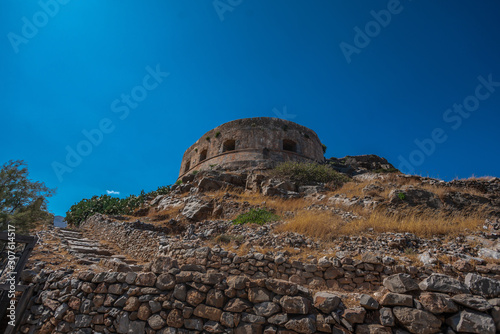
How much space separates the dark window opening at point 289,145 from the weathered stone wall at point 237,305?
16.6 metres

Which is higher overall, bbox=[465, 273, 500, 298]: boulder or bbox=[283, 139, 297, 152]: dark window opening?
bbox=[283, 139, 297, 152]: dark window opening

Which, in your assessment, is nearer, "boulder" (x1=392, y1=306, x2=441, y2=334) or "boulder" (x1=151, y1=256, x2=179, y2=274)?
"boulder" (x1=392, y1=306, x2=441, y2=334)

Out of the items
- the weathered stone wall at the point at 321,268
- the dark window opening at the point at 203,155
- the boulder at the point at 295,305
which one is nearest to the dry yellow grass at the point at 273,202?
the weathered stone wall at the point at 321,268

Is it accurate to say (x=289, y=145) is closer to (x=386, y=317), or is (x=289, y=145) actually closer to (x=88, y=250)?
(x=88, y=250)

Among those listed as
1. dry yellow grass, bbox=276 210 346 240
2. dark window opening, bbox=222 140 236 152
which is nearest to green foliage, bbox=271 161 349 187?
dry yellow grass, bbox=276 210 346 240

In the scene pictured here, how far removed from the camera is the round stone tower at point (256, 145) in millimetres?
17859

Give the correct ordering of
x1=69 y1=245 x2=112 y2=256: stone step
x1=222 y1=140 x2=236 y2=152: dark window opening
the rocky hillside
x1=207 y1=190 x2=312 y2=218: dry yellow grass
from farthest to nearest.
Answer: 1. x1=222 y1=140 x2=236 y2=152: dark window opening
2. x1=207 y1=190 x2=312 y2=218: dry yellow grass
3. x1=69 y1=245 x2=112 y2=256: stone step
4. the rocky hillside

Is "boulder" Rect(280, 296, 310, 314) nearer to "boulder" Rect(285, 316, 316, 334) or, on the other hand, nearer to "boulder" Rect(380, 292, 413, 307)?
"boulder" Rect(285, 316, 316, 334)

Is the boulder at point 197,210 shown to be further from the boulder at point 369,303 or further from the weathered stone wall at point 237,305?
the boulder at point 369,303

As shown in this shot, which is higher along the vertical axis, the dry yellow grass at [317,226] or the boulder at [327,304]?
the dry yellow grass at [317,226]

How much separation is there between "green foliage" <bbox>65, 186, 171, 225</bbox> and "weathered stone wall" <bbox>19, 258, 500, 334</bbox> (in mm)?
10235

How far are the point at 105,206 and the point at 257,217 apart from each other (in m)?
10.2

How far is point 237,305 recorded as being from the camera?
3041 millimetres

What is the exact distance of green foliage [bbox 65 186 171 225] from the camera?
1379cm
